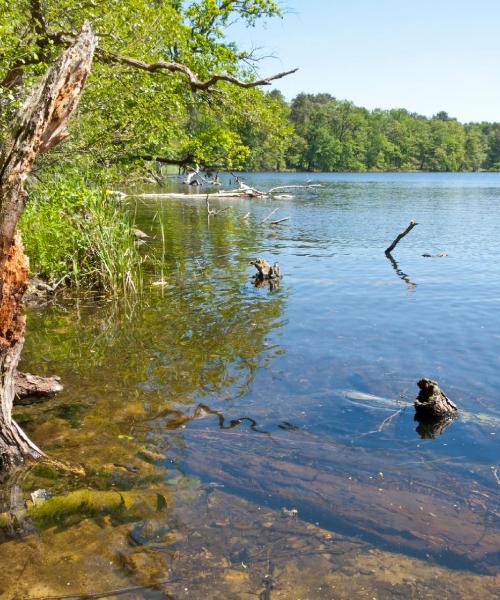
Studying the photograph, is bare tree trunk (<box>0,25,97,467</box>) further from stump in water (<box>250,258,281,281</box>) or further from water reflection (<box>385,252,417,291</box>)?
water reflection (<box>385,252,417,291</box>)

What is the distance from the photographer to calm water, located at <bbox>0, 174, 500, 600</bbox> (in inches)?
169

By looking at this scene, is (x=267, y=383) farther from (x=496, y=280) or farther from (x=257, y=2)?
(x=257, y=2)

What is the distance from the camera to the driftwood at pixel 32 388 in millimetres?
7117

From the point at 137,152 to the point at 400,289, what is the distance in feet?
35.8

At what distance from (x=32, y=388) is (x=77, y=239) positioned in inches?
238

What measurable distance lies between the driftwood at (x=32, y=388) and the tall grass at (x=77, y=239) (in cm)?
519

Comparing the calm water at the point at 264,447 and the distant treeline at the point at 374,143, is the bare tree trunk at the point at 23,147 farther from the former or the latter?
the distant treeline at the point at 374,143

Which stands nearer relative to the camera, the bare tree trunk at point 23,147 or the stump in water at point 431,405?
the bare tree trunk at point 23,147

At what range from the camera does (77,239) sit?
1255 centimetres

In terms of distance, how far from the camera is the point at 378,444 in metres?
6.60

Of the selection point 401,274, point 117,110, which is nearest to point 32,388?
point 117,110

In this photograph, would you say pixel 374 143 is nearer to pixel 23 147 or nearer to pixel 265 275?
pixel 265 275

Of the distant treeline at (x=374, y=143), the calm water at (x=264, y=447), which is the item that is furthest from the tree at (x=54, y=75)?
the distant treeline at (x=374, y=143)

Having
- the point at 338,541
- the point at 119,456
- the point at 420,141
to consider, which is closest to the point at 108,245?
the point at 119,456
